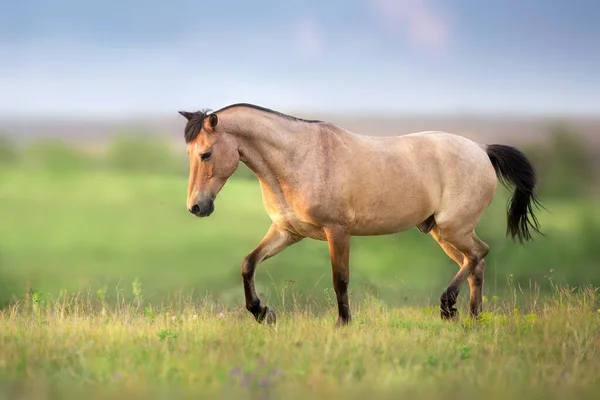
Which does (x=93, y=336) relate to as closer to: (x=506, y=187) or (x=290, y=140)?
(x=290, y=140)

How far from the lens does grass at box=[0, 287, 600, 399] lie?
6.63 m

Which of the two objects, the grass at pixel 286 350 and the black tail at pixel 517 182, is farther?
the black tail at pixel 517 182

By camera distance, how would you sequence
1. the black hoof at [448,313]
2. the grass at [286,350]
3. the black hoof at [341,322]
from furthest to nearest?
the black hoof at [448,313] < the black hoof at [341,322] < the grass at [286,350]

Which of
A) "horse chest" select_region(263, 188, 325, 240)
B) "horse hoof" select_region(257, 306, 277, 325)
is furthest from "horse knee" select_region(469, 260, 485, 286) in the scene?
"horse hoof" select_region(257, 306, 277, 325)

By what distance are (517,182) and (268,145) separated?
144 inches

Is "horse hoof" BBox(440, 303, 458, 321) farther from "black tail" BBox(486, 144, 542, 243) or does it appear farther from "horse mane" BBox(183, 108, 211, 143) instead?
"horse mane" BBox(183, 108, 211, 143)

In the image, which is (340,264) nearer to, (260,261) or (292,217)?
(292,217)

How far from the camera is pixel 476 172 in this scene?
33.3ft

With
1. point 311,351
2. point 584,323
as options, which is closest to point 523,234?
point 584,323

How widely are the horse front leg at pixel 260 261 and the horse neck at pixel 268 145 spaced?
68 centimetres

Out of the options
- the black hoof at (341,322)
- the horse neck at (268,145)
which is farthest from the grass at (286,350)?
the horse neck at (268,145)

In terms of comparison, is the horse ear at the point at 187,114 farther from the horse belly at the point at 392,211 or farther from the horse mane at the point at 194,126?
the horse belly at the point at 392,211

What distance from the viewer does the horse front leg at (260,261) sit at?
9.24m

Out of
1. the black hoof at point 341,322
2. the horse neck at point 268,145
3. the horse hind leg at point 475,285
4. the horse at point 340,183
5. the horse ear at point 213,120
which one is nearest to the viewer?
the horse ear at point 213,120
